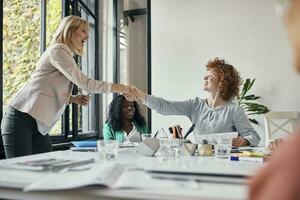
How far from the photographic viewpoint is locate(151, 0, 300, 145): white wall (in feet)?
12.1

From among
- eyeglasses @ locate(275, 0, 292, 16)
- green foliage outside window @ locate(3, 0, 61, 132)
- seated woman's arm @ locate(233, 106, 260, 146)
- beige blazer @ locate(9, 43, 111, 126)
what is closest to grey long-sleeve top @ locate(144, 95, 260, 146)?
seated woman's arm @ locate(233, 106, 260, 146)

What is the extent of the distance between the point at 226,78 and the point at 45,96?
3.94 feet

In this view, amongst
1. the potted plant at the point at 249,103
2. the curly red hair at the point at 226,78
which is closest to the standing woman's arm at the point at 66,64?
the curly red hair at the point at 226,78

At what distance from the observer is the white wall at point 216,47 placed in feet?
12.1

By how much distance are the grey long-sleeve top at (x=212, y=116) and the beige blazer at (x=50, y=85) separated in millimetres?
550

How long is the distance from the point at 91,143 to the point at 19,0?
4.41ft

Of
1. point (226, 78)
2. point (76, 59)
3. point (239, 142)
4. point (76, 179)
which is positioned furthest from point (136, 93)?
point (76, 179)

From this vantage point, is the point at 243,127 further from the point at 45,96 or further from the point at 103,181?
the point at 103,181

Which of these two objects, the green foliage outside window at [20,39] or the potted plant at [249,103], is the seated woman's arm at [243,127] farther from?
the green foliage outside window at [20,39]

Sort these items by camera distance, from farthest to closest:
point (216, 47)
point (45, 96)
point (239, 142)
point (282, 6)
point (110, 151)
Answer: point (216, 47) < point (45, 96) < point (239, 142) < point (110, 151) < point (282, 6)

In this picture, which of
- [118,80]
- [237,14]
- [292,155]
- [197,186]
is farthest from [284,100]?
[292,155]

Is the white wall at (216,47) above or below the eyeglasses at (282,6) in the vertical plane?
above

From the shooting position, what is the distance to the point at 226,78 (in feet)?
7.88

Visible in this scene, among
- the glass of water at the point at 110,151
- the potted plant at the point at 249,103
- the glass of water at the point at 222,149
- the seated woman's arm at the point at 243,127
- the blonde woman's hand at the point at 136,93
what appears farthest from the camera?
the potted plant at the point at 249,103
